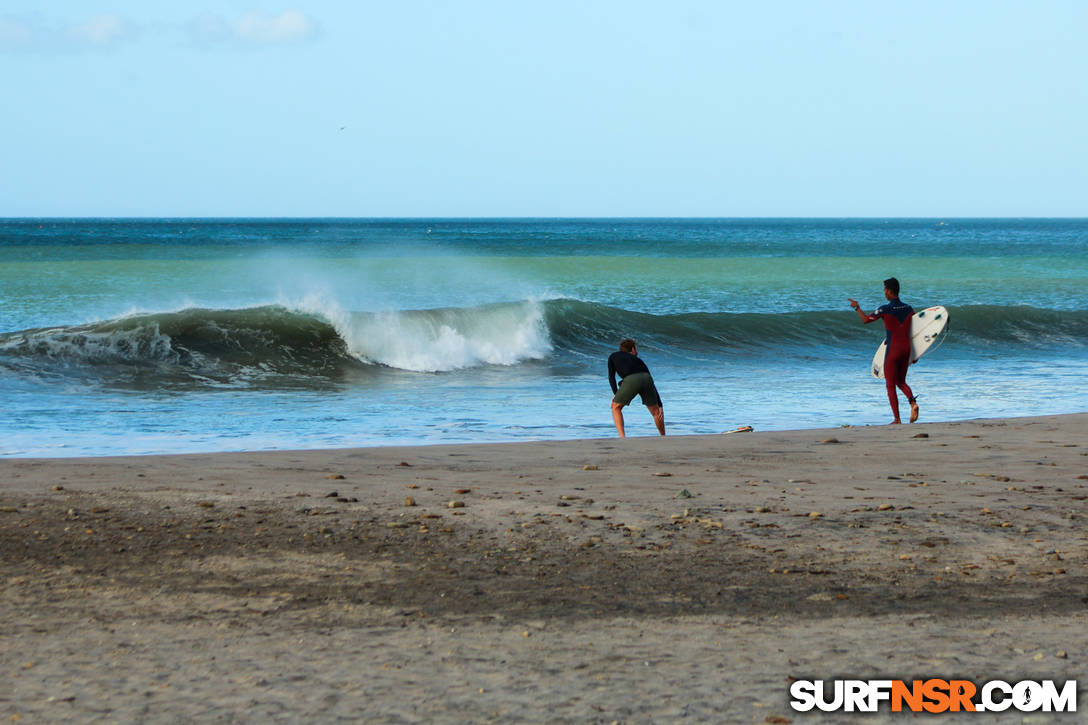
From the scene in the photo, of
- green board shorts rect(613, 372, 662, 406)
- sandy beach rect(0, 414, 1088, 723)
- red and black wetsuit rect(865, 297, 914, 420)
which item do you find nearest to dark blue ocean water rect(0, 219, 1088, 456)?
green board shorts rect(613, 372, 662, 406)

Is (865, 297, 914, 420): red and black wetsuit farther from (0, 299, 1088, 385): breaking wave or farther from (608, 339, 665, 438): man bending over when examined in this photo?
(0, 299, 1088, 385): breaking wave

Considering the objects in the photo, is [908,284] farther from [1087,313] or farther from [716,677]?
[716,677]

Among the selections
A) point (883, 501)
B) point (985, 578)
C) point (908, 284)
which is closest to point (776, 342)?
point (883, 501)

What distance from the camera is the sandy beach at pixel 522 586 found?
3.86 metres

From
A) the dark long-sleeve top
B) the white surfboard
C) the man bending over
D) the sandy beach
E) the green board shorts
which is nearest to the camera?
the sandy beach

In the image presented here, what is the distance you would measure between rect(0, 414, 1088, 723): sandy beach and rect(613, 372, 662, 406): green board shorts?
2374 millimetres

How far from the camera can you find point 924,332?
40.6 ft

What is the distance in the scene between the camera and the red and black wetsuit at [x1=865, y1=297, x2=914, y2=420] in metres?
11.2

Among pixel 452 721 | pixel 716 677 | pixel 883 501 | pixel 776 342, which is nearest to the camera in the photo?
pixel 452 721

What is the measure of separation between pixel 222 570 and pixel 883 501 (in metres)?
3.82

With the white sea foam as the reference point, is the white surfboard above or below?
above

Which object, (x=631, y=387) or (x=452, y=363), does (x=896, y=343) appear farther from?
(x=452, y=363)

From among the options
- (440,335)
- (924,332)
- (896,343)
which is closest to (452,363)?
(440,335)

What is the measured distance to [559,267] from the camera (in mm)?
55875
